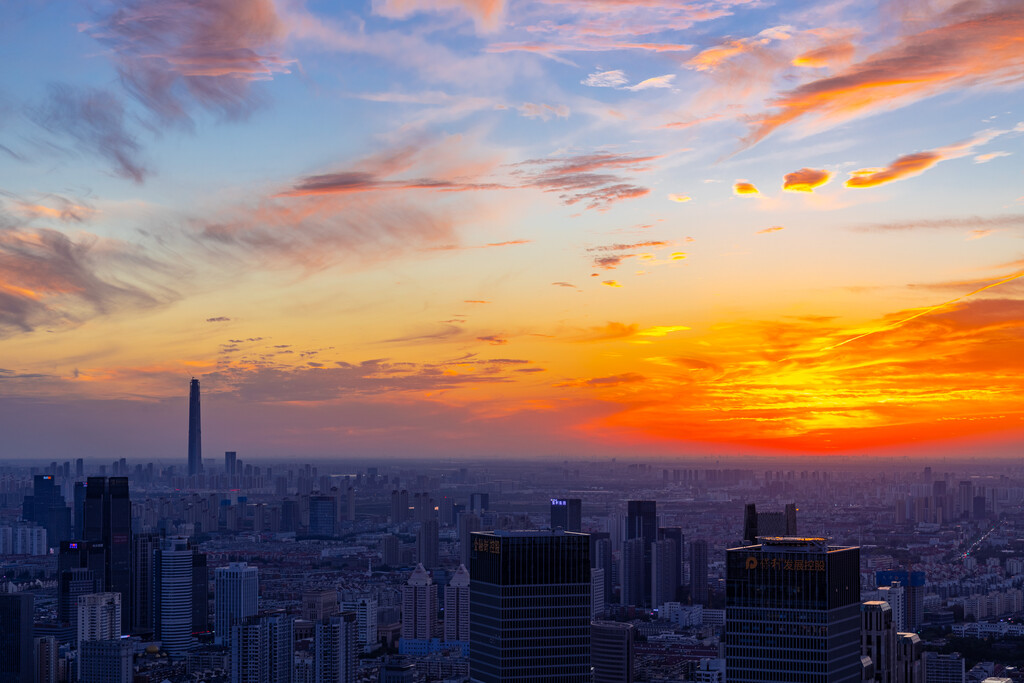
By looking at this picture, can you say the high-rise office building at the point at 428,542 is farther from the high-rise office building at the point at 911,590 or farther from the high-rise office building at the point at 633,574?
the high-rise office building at the point at 911,590

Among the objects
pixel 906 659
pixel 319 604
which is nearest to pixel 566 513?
pixel 319 604

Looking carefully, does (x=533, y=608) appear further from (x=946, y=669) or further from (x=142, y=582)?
(x=142, y=582)

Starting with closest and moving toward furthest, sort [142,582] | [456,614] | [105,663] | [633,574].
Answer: [105,663], [456,614], [142,582], [633,574]

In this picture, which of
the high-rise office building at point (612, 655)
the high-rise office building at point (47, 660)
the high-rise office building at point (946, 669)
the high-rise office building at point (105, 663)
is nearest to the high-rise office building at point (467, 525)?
the high-rise office building at point (47, 660)

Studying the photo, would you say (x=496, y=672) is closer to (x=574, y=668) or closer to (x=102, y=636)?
(x=574, y=668)

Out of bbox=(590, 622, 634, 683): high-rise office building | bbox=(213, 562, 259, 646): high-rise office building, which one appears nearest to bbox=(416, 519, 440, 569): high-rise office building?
bbox=(213, 562, 259, 646): high-rise office building
